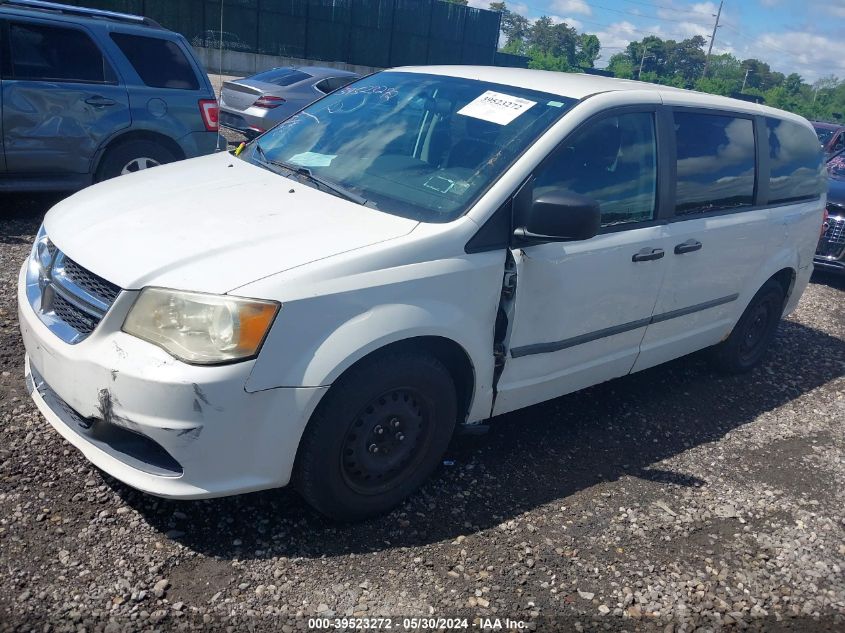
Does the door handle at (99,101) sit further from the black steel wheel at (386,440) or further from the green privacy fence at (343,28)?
the green privacy fence at (343,28)

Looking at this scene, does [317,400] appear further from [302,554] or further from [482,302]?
[482,302]

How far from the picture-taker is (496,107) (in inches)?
145

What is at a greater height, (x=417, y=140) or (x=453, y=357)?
(x=417, y=140)

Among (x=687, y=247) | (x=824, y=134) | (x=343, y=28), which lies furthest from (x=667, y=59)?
(x=687, y=247)

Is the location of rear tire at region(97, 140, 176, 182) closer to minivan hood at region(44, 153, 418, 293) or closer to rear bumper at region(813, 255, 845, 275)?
minivan hood at region(44, 153, 418, 293)

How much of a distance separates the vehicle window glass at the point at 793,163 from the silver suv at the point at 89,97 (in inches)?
204

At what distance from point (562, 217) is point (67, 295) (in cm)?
204

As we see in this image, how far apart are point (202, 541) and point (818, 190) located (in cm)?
497

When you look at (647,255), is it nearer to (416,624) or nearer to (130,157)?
(416,624)


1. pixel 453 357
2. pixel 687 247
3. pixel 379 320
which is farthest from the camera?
pixel 687 247

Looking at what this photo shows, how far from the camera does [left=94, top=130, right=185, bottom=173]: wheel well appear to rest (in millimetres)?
6895

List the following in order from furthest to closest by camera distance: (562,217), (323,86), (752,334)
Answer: (323,86) < (752,334) < (562,217)

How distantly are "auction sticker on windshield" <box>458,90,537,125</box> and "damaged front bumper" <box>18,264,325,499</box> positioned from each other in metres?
1.69

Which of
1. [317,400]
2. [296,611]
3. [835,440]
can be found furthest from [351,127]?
[835,440]
